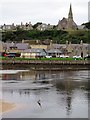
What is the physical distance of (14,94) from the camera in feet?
99.6

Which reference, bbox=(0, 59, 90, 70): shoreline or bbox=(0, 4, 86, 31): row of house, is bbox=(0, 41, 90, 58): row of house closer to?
bbox=(0, 59, 90, 70): shoreline

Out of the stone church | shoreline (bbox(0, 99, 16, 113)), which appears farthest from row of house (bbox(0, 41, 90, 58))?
the stone church

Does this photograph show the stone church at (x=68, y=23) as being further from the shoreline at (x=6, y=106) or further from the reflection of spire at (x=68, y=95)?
the shoreline at (x=6, y=106)

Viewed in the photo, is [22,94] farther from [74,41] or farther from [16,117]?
[74,41]

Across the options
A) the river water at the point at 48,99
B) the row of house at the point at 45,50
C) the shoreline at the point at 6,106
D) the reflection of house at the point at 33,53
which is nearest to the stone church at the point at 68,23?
the row of house at the point at 45,50

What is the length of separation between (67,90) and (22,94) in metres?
4.62

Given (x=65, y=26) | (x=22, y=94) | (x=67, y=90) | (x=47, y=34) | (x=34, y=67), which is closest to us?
(x=22, y=94)

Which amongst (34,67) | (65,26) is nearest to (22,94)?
(34,67)

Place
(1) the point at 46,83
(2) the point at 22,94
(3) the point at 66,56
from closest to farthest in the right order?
1. (2) the point at 22,94
2. (1) the point at 46,83
3. (3) the point at 66,56

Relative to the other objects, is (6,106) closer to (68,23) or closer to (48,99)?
(48,99)

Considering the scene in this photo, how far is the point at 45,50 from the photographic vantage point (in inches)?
3100

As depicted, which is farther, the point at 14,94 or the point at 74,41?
the point at 74,41

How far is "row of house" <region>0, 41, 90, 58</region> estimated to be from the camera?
75.5 metres

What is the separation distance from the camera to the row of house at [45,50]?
248ft
